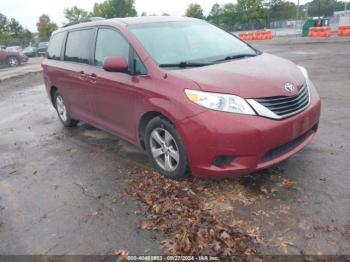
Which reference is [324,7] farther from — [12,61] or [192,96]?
[192,96]

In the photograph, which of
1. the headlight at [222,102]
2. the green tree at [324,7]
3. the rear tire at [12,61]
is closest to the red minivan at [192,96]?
the headlight at [222,102]

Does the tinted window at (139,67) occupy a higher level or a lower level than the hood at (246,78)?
higher

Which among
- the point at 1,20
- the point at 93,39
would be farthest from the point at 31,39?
the point at 93,39

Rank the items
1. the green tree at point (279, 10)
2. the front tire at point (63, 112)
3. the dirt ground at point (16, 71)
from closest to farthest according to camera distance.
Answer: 1. the front tire at point (63, 112)
2. the dirt ground at point (16, 71)
3. the green tree at point (279, 10)

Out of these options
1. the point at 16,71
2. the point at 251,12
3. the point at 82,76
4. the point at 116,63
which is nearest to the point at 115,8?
the point at 251,12

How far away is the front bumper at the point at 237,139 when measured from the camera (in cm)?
321

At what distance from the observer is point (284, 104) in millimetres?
3410

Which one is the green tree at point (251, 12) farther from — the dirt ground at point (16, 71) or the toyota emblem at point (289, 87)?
the toyota emblem at point (289, 87)

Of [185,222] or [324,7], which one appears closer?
[185,222]

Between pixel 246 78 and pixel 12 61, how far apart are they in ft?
77.7

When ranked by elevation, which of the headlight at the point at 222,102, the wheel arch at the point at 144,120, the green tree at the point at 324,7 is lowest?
the green tree at the point at 324,7

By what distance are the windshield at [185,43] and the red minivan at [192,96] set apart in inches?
0.5

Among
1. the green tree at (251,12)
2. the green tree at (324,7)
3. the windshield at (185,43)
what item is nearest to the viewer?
the windshield at (185,43)

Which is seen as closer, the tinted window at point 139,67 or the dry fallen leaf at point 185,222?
the dry fallen leaf at point 185,222
